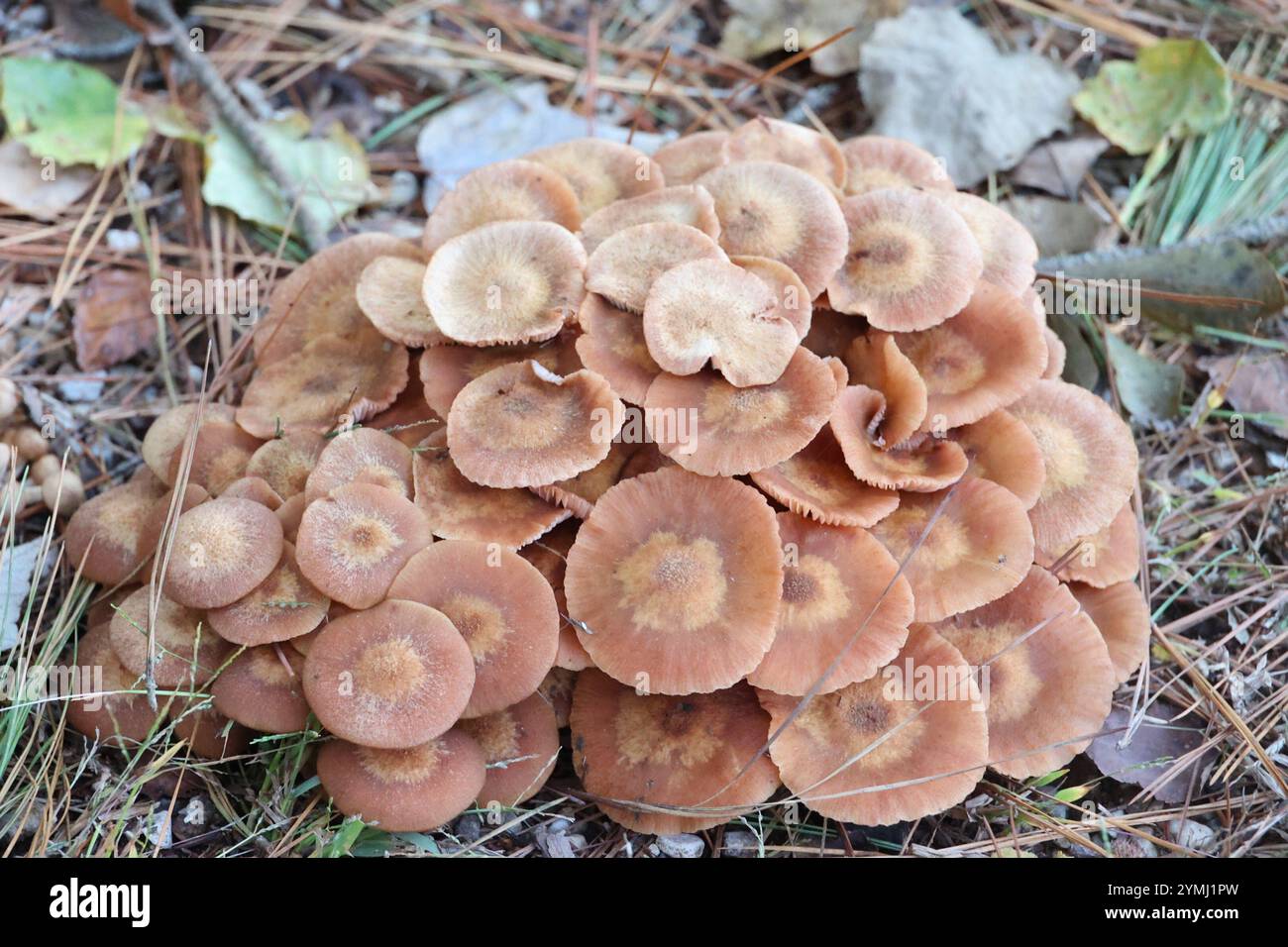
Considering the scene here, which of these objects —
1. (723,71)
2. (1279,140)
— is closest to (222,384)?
(723,71)

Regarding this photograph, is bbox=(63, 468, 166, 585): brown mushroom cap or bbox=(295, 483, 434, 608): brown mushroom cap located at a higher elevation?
bbox=(295, 483, 434, 608): brown mushroom cap

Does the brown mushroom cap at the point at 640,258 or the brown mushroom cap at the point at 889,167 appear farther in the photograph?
the brown mushroom cap at the point at 889,167

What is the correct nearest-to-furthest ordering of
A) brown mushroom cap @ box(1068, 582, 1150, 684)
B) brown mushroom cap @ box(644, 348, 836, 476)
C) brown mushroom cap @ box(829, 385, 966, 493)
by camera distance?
1. brown mushroom cap @ box(644, 348, 836, 476)
2. brown mushroom cap @ box(829, 385, 966, 493)
3. brown mushroom cap @ box(1068, 582, 1150, 684)

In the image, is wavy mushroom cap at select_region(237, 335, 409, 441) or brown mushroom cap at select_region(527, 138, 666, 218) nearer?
wavy mushroom cap at select_region(237, 335, 409, 441)

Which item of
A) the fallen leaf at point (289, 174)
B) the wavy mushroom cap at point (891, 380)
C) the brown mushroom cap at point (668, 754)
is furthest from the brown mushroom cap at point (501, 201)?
the brown mushroom cap at point (668, 754)

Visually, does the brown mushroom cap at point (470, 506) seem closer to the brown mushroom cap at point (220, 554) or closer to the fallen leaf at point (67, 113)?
the brown mushroom cap at point (220, 554)

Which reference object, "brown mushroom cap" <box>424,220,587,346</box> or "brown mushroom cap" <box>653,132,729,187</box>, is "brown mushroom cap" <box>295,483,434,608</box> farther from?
"brown mushroom cap" <box>653,132,729,187</box>

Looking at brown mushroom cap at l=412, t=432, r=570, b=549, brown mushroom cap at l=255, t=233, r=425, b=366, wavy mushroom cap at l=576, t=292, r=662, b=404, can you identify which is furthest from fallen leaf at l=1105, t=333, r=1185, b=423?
brown mushroom cap at l=255, t=233, r=425, b=366
